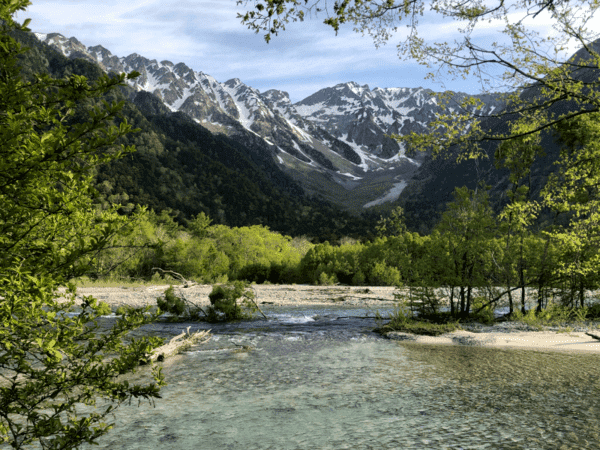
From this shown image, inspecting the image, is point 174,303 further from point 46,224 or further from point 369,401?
point 46,224

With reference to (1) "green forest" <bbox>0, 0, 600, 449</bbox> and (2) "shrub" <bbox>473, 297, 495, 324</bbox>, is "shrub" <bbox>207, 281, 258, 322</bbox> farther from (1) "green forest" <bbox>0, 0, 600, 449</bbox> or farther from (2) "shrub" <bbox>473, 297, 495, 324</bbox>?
(2) "shrub" <bbox>473, 297, 495, 324</bbox>

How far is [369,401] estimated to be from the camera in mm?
9086

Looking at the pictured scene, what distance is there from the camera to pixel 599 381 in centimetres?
1030

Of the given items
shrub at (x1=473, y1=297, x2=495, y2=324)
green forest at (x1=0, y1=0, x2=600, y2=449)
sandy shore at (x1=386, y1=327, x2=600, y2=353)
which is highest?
green forest at (x1=0, y1=0, x2=600, y2=449)

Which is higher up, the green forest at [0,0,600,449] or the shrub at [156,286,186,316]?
the green forest at [0,0,600,449]

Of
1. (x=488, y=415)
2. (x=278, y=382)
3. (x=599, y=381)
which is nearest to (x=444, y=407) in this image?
(x=488, y=415)

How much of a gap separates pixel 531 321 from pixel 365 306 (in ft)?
44.6

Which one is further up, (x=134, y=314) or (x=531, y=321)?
(x=134, y=314)

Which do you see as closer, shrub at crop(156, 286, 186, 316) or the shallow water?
the shallow water

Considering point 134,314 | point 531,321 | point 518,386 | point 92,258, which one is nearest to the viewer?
point 92,258

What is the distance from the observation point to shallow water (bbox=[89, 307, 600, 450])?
7129 millimetres

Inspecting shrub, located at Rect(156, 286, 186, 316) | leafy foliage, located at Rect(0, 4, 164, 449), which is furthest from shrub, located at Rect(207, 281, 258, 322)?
leafy foliage, located at Rect(0, 4, 164, 449)

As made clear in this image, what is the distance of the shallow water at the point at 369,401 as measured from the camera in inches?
281

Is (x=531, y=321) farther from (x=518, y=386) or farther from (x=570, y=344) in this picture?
(x=518, y=386)
